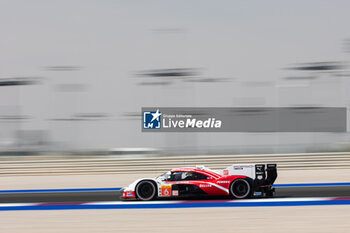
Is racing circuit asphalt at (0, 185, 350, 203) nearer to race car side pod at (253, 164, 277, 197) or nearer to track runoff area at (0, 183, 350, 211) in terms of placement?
track runoff area at (0, 183, 350, 211)

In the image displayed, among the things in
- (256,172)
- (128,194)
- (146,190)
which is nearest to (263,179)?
(256,172)

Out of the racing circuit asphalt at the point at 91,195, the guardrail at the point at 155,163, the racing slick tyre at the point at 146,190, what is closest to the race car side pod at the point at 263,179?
the racing circuit asphalt at the point at 91,195

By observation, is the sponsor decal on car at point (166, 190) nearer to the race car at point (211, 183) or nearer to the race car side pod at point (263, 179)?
the race car at point (211, 183)

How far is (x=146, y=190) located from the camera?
10.1 metres

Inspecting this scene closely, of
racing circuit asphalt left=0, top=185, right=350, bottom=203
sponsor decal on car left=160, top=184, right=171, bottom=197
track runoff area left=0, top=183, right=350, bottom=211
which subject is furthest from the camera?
racing circuit asphalt left=0, top=185, right=350, bottom=203

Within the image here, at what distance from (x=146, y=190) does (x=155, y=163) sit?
885cm

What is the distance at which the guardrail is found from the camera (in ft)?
61.3

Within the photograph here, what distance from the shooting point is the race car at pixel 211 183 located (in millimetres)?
9727

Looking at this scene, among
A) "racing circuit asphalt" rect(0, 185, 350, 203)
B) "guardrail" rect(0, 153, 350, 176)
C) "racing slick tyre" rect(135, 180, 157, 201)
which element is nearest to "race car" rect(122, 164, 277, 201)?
"racing slick tyre" rect(135, 180, 157, 201)

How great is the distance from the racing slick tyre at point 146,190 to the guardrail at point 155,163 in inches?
336

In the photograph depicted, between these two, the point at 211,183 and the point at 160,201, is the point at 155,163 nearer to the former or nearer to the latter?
the point at 160,201

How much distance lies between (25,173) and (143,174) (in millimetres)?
5356

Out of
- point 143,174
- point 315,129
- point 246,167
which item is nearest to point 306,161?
point 315,129

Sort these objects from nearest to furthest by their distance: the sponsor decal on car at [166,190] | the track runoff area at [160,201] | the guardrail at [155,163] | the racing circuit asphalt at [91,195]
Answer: the track runoff area at [160,201], the sponsor decal on car at [166,190], the racing circuit asphalt at [91,195], the guardrail at [155,163]
